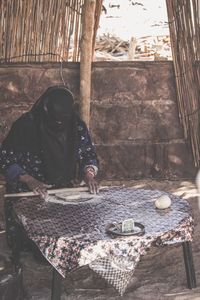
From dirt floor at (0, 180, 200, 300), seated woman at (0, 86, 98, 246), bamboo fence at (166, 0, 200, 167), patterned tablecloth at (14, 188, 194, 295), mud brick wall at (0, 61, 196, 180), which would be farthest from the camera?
mud brick wall at (0, 61, 196, 180)

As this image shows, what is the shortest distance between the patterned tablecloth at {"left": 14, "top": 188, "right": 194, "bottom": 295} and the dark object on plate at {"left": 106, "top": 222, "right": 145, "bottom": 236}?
0.08ft

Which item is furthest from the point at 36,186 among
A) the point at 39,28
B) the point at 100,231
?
the point at 39,28

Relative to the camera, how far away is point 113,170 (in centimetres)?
521

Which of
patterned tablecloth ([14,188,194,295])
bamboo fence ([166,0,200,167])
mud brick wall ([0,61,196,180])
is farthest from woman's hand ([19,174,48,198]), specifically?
bamboo fence ([166,0,200,167])

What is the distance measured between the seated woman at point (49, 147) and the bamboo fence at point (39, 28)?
4.31ft

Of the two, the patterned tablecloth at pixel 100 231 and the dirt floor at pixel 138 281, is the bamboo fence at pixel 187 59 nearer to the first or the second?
the dirt floor at pixel 138 281

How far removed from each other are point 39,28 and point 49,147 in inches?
63.2

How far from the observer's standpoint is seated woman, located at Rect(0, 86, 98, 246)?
3.43m

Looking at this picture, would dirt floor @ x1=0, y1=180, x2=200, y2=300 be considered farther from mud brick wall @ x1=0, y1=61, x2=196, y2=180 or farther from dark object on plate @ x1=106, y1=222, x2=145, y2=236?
mud brick wall @ x1=0, y1=61, x2=196, y2=180

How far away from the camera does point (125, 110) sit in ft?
16.7

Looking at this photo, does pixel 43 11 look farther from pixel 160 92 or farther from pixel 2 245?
pixel 2 245

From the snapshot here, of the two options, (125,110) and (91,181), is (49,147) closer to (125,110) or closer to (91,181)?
(91,181)

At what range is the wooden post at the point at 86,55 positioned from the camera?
4637 millimetres

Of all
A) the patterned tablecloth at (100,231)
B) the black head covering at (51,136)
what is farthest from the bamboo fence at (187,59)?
the patterned tablecloth at (100,231)
